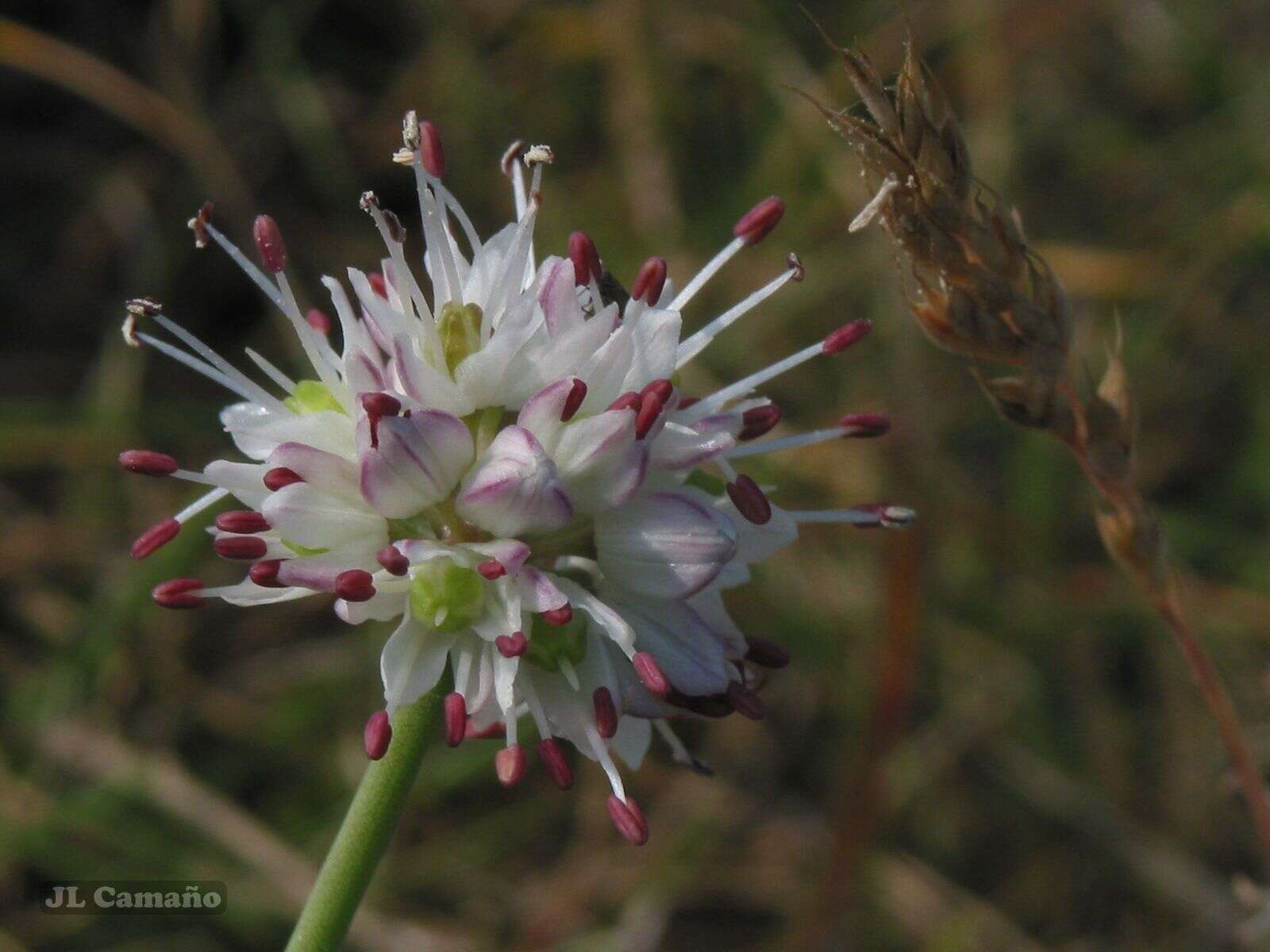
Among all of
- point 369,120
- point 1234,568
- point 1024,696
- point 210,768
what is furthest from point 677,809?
point 369,120

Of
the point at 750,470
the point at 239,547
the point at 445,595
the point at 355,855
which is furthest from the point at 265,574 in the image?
the point at 750,470

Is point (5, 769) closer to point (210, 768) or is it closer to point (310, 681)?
point (210, 768)

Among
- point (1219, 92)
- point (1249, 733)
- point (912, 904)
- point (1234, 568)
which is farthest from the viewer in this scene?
point (1219, 92)

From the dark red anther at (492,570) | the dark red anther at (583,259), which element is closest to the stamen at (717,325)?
the dark red anther at (583,259)

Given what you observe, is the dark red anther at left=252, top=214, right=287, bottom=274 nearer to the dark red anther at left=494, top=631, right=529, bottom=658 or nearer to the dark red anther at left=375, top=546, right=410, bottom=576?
the dark red anther at left=375, top=546, right=410, bottom=576

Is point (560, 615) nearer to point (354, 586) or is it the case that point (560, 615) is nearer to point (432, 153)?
point (354, 586)
